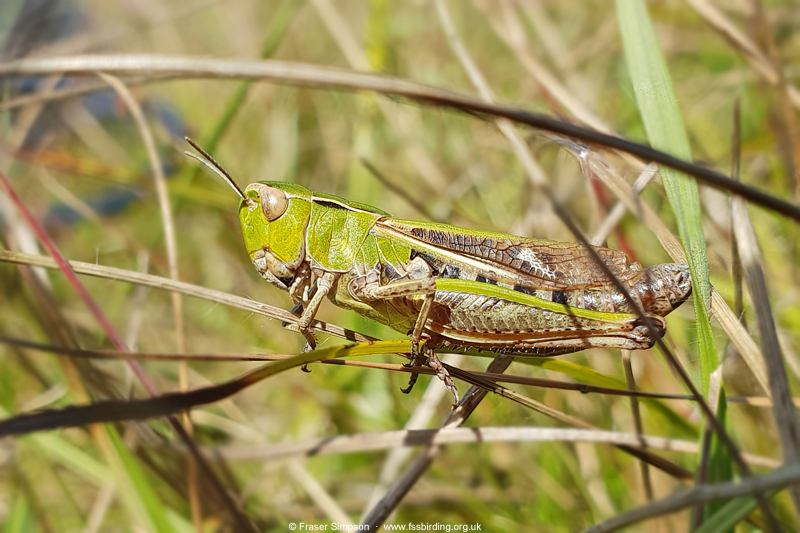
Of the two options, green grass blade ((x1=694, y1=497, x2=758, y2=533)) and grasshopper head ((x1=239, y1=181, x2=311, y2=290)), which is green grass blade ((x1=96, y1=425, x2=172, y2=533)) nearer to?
grasshopper head ((x1=239, y1=181, x2=311, y2=290))

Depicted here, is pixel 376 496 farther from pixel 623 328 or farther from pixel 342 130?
pixel 342 130

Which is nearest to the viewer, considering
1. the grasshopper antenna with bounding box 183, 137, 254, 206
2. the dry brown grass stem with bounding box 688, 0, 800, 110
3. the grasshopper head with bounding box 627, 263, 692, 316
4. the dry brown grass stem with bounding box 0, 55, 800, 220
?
the dry brown grass stem with bounding box 0, 55, 800, 220

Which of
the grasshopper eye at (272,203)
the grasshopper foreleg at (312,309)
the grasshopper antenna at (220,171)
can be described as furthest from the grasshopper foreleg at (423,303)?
the grasshopper antenna at (220,171)

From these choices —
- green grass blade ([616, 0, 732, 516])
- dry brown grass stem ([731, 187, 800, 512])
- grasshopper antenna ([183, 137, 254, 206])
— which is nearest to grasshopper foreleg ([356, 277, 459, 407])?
grasshopper antenna ([183, 137, 254, 206])

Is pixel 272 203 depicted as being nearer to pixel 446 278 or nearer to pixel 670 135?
pixel 446 278

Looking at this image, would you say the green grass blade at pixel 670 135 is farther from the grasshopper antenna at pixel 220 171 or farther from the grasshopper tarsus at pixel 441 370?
the grasshopper antenna at pixel 220 171

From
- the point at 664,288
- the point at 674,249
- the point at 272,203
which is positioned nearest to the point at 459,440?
the point at 664,288
